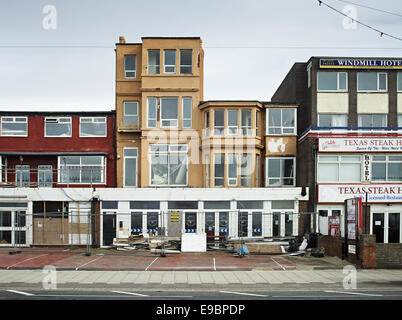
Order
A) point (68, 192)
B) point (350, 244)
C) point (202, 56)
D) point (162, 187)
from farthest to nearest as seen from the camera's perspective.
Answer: point (202, 56), point (162, 187), point (68, 192), point (350, 244)

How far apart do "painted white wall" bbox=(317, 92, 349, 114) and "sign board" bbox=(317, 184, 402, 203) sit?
6781 mm

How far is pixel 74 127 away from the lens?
3152cm

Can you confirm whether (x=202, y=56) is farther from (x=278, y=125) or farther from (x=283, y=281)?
(x=283, y=281)

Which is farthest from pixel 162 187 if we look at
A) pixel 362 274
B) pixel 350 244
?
pixel 362 274

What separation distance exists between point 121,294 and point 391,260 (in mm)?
12672

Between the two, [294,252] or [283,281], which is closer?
[283,281]

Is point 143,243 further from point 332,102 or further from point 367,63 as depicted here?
point 367,63

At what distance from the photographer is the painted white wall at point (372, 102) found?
32.3 meters

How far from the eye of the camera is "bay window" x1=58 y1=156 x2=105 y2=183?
1221 inches

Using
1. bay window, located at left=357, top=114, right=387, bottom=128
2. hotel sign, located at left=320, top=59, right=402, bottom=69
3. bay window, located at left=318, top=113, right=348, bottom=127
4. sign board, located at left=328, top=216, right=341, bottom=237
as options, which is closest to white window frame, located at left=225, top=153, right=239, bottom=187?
bay window, located at left=318, top=113, right=348, bottom=127

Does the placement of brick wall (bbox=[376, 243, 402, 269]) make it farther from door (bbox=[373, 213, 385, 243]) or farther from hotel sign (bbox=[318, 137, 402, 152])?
hotel sign (bbox=[318, 137, 402, 152])

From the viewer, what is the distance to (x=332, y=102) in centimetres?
3241

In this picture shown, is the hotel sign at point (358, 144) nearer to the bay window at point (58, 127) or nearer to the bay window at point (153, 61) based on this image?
the bay window at point (153, 61)

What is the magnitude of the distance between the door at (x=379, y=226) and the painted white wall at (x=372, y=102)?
831 centimetres
